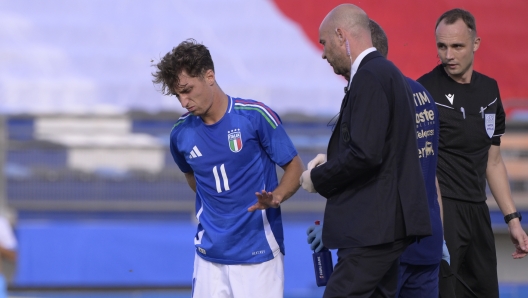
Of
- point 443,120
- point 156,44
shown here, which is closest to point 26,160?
point 156,44

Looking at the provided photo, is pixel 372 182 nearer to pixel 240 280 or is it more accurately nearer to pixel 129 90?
pixel 240 280

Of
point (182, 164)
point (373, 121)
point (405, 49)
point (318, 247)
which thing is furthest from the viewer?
point (405, 49)

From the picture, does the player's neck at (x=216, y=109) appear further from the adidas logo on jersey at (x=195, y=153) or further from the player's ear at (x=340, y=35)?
the player's ear at (x=340, y=35)

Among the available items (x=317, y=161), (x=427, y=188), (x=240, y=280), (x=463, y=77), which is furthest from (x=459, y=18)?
(x=240, y=280)

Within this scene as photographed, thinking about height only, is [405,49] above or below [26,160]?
above

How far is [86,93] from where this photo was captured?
524cm

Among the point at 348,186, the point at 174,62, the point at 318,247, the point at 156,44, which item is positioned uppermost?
the point at 156,44

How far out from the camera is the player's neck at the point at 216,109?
2.82m

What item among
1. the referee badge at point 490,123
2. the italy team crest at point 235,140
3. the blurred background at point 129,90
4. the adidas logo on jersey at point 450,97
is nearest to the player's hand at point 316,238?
the italy team crest at point 235,140

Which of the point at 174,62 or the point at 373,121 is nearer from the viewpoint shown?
the point at 373,121

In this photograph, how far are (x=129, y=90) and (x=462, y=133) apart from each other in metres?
2.90

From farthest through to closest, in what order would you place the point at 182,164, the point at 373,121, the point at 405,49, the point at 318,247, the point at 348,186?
the point at 405,49
the point at 182,164
the point at 318,247
the point at 348,186
the point at 373,121

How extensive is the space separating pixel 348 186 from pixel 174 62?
920 millimetres

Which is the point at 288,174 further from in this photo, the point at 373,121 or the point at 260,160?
the point at 373,121
